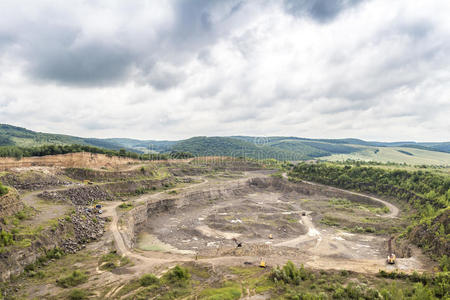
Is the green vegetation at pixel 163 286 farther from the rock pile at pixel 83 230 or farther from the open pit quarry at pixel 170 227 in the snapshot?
the rock pile at pixel 83 230

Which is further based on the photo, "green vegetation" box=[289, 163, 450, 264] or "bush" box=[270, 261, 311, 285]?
"green vegetation" box=[289, 163, 450, 264]

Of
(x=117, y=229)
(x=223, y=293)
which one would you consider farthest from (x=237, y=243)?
(x=223, y=293)

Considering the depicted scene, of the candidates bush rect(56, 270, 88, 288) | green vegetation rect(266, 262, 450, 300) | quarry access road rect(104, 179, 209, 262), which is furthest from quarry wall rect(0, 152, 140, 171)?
green vegetation rect(266, 262, 450, 300)

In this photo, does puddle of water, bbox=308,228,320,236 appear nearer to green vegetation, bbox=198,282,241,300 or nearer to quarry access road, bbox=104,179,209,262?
green vegetation, bbox=198,282,241,300

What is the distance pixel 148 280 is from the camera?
869 inches

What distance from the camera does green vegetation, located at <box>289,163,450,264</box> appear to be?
1286 inches

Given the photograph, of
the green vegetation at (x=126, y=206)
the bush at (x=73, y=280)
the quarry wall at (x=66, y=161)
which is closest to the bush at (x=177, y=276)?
the bush at (x=73, y=280)

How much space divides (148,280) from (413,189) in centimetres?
7064

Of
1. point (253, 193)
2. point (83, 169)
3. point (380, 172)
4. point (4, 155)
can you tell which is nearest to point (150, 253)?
point (83, 169)

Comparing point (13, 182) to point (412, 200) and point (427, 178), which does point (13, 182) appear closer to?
point (412, 200)

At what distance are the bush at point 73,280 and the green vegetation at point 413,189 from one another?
39.4 metres

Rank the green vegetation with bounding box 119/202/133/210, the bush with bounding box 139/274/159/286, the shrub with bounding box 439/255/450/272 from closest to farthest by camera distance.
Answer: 1. the bush with bounding box 139/274/159/286
2. the shrub with bounding box 439/255/450/272
3. the green vegetation with bounding box 119/202/133/210

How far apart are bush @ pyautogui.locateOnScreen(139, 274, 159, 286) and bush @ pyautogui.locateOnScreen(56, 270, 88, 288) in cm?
529

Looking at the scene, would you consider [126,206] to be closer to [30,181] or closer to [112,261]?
[30,181]
